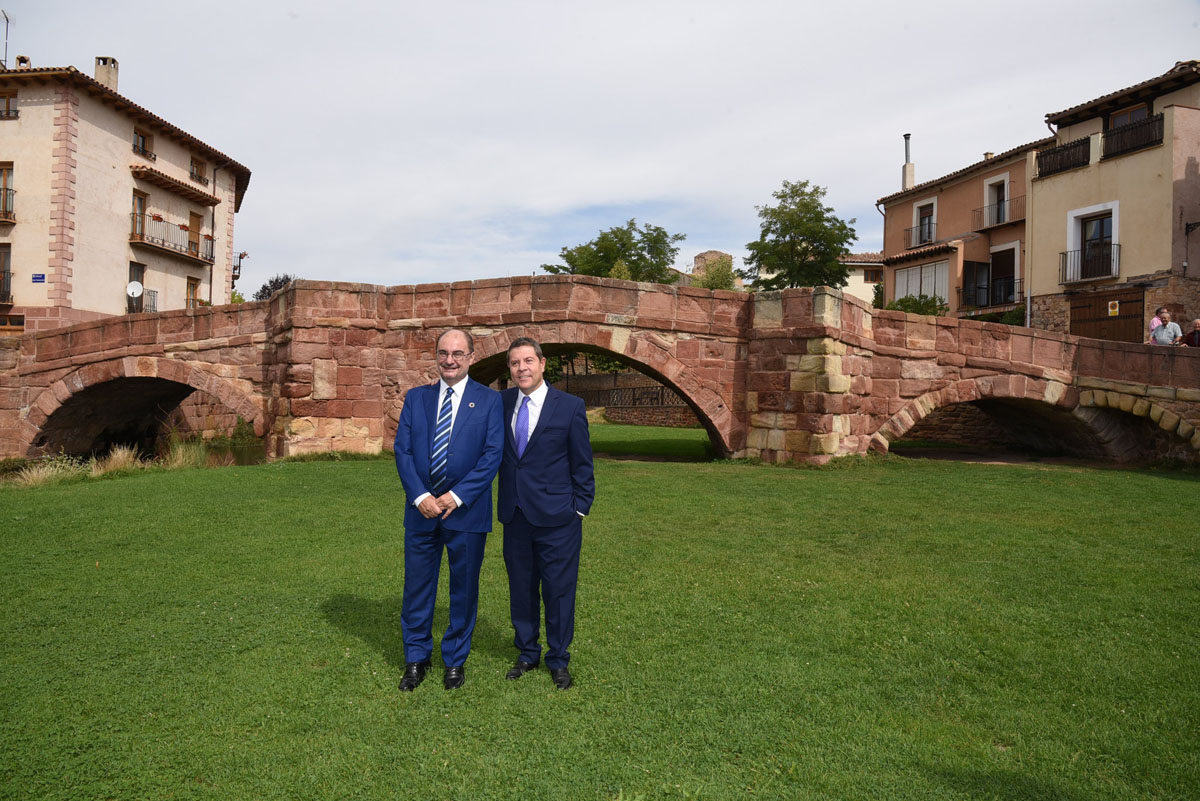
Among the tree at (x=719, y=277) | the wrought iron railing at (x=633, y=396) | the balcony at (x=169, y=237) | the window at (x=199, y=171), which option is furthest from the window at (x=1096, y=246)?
the window at (x=199, y=171)

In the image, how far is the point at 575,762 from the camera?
2703 mm

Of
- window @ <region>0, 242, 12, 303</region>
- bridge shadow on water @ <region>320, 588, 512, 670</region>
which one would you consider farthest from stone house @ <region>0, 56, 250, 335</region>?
bridge shadow on water @ <region>320, 588, 512, 670</region>

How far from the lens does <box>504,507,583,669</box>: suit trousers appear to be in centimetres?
331

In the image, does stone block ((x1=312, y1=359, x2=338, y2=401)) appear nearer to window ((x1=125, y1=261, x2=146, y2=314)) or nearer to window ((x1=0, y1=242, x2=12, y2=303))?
window ((x1=0, y1=242, x2=12, y2=303))

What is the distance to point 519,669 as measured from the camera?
3.42 metres

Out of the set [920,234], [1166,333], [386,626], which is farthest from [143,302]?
[1166,333]

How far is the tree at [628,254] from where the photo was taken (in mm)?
34656

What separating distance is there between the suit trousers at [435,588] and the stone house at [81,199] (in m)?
26.8

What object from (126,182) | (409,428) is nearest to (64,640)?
Result: (409,428)

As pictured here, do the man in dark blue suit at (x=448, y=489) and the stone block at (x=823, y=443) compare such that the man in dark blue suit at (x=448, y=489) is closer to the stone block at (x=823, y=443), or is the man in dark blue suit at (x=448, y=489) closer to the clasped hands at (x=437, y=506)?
the clasped hands at (x=437, y=506)

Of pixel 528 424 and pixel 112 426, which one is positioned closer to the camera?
pixel 528 424

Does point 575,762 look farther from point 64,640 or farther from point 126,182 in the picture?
point 126,182

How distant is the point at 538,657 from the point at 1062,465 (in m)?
11.5

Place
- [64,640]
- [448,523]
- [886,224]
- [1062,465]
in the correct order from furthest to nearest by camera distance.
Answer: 1. [886,224]
2. [1062,465]
3. [64,640]
4. [448,523]
